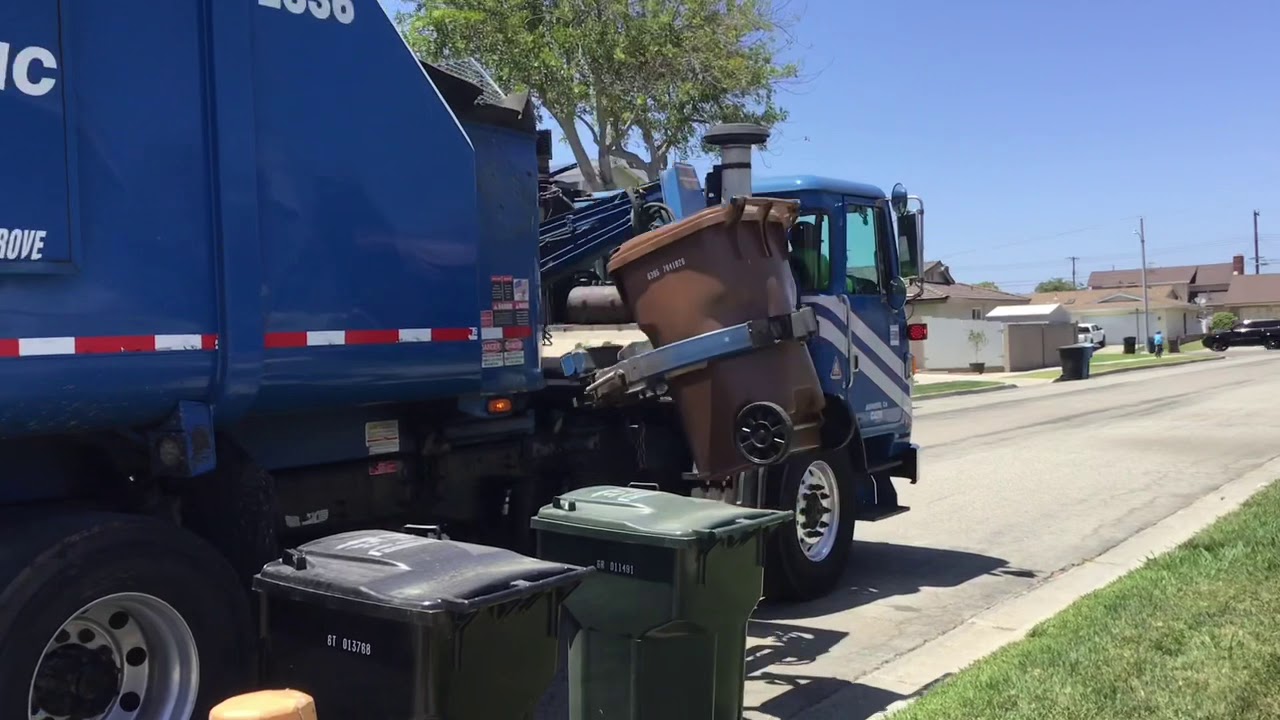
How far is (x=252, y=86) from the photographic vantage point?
3949 millimetres

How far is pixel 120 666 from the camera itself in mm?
3582

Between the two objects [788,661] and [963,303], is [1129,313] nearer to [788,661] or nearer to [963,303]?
[963,303]

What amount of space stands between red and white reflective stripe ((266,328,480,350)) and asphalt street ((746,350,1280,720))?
89.6 inches

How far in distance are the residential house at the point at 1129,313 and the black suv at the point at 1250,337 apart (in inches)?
495

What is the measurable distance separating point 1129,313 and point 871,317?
3183 inches

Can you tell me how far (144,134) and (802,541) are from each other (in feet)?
16.3

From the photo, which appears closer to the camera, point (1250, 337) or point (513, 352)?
point (513, 352)

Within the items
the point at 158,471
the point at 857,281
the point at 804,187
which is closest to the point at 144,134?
the point at 158,471

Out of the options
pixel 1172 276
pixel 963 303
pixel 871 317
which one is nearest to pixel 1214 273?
pixel 1172 276

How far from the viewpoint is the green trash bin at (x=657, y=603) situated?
382cm

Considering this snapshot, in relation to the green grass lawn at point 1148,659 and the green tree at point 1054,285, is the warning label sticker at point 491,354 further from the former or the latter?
the green tree at point 1054,285

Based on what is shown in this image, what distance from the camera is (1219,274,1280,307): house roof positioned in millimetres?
98150

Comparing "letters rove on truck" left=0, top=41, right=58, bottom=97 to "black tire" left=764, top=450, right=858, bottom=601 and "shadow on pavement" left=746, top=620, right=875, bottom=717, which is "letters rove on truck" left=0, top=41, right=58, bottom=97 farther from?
"black tire" left=764, top=450, right=858, bottom=601

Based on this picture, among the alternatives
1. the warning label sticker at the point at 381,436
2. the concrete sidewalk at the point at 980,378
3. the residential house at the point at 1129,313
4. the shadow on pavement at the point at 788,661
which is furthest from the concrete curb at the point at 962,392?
the residential house at the point at 1129,313
